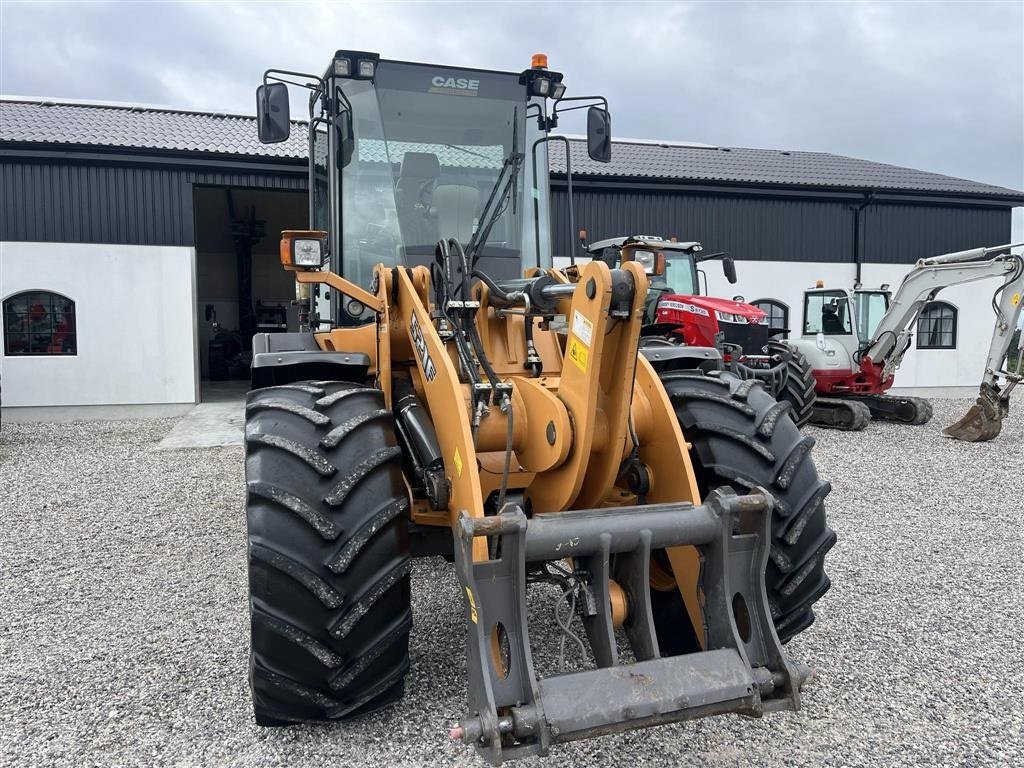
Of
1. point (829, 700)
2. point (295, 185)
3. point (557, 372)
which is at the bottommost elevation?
point (829, 700)

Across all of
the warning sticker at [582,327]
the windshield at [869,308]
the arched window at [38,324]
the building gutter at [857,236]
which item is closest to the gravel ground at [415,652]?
the warning sticker at [582,327]

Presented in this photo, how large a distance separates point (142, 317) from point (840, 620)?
1265 cm

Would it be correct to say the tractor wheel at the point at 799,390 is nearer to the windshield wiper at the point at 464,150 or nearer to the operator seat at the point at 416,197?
the windshield wiper at the point at 464,150

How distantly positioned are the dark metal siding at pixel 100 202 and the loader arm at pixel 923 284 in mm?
11332

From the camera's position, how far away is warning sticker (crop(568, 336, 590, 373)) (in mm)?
2453

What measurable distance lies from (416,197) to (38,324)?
11723 millimetres

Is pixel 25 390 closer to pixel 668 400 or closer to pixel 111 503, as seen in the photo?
pixel 111 503

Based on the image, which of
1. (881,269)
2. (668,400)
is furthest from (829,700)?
(881,269)

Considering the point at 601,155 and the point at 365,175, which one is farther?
the point at 601,155

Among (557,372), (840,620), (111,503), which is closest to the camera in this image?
(557,372)

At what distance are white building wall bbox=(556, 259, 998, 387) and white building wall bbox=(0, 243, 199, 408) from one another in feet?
35.3

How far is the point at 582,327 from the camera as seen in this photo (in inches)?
97.6

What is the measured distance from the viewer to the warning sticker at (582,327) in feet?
7.92

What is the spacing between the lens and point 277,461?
255 cm
